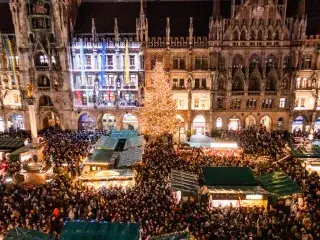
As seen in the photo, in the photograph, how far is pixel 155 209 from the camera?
2841cm

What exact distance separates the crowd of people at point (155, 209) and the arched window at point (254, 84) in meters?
17.5

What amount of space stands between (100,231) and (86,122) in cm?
3515

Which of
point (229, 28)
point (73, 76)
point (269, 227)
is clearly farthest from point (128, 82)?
point (269, 227)

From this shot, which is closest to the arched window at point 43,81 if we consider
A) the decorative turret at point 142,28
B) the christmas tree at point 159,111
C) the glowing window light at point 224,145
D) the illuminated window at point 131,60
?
the illuminated window at point 131,60

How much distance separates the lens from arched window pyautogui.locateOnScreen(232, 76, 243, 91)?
53.5 metres

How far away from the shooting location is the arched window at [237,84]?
175ft

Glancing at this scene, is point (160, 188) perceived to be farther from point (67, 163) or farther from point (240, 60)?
point (240, 60)

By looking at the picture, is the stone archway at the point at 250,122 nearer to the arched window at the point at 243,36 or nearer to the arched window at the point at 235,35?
the arched window at the point at 243,36

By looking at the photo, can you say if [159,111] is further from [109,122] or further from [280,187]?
[280,187]

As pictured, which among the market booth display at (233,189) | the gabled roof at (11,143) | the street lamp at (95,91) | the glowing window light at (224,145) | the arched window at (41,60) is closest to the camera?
the market booth display at (233,189)

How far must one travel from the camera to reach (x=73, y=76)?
177ft

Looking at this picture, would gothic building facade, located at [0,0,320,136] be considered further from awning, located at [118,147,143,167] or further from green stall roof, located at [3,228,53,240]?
green stall roof, located at [3,228,53,240]

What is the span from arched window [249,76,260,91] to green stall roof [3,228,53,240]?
1539 inches

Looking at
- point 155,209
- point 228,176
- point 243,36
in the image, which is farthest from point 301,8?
point 155,209
